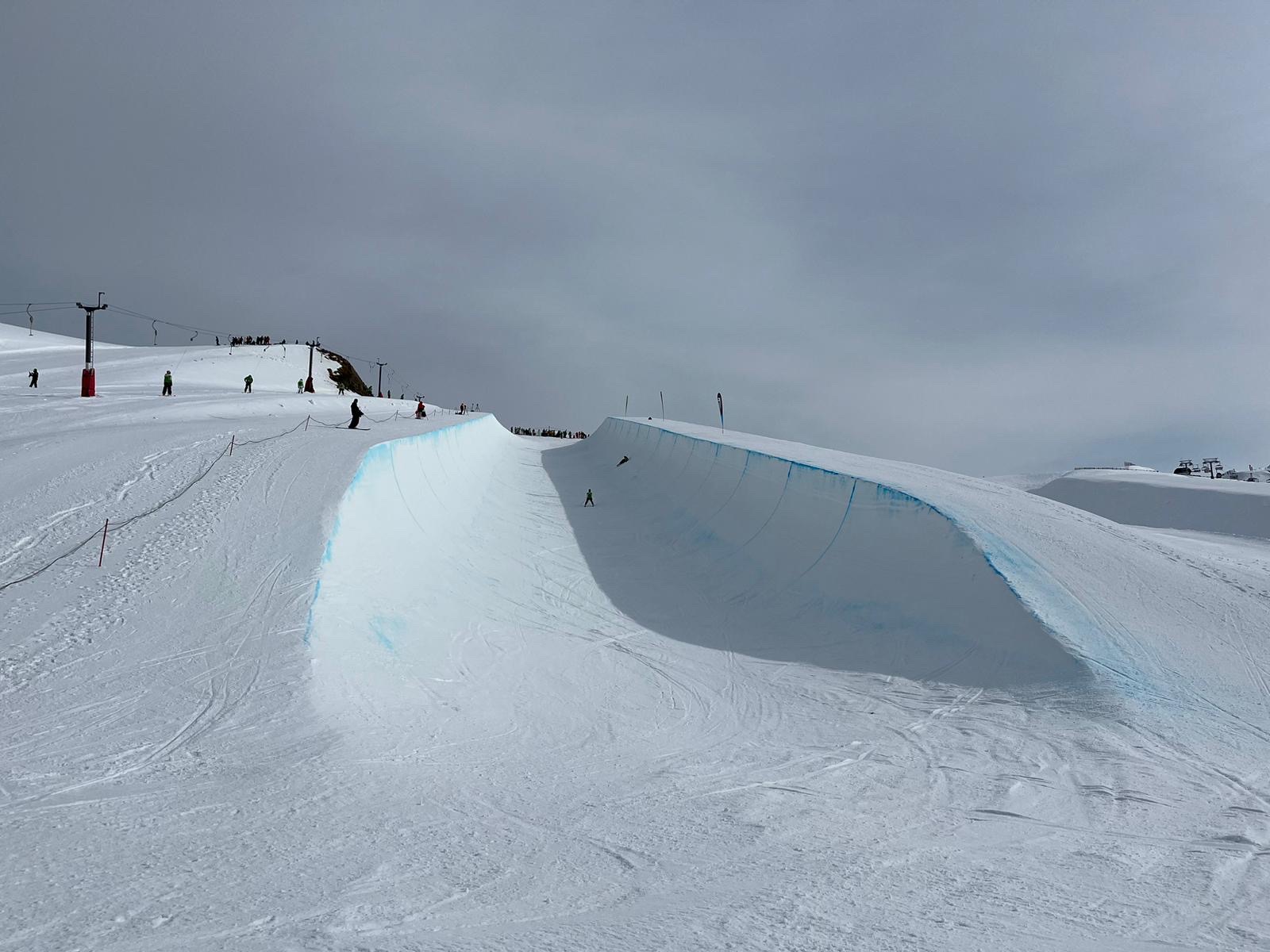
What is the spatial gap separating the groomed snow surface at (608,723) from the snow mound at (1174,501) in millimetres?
20994

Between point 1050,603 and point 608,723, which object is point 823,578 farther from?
point 608,723

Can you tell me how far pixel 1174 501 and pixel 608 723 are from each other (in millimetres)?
36811

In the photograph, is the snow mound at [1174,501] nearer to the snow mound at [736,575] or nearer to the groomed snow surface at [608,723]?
the groomed snow surface at [608,723]

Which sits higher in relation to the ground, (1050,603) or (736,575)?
(1050,603)

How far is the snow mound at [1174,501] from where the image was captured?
3005 cm

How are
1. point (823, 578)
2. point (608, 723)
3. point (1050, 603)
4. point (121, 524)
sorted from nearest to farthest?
point (608, 723), point (1050, 603), point (121, 524), point (823, 578)

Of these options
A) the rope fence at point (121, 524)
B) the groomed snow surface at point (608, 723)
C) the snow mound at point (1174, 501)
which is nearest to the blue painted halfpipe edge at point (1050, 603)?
the groomed snow surface at point (608, 723)

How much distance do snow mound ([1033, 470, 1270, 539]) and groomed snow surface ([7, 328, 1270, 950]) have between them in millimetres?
20994

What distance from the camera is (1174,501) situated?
34.4 m

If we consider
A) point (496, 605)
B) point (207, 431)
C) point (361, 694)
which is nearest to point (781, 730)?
point (361, 694)

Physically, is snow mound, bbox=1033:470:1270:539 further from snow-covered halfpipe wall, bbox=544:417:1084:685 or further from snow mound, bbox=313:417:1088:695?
snow mound, bbox=313:417:1088:695

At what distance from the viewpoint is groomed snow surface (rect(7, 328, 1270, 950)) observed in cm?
407

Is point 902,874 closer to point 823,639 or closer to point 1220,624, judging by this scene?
point 823,639

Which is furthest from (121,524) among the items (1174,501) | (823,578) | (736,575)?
(1174,501)
